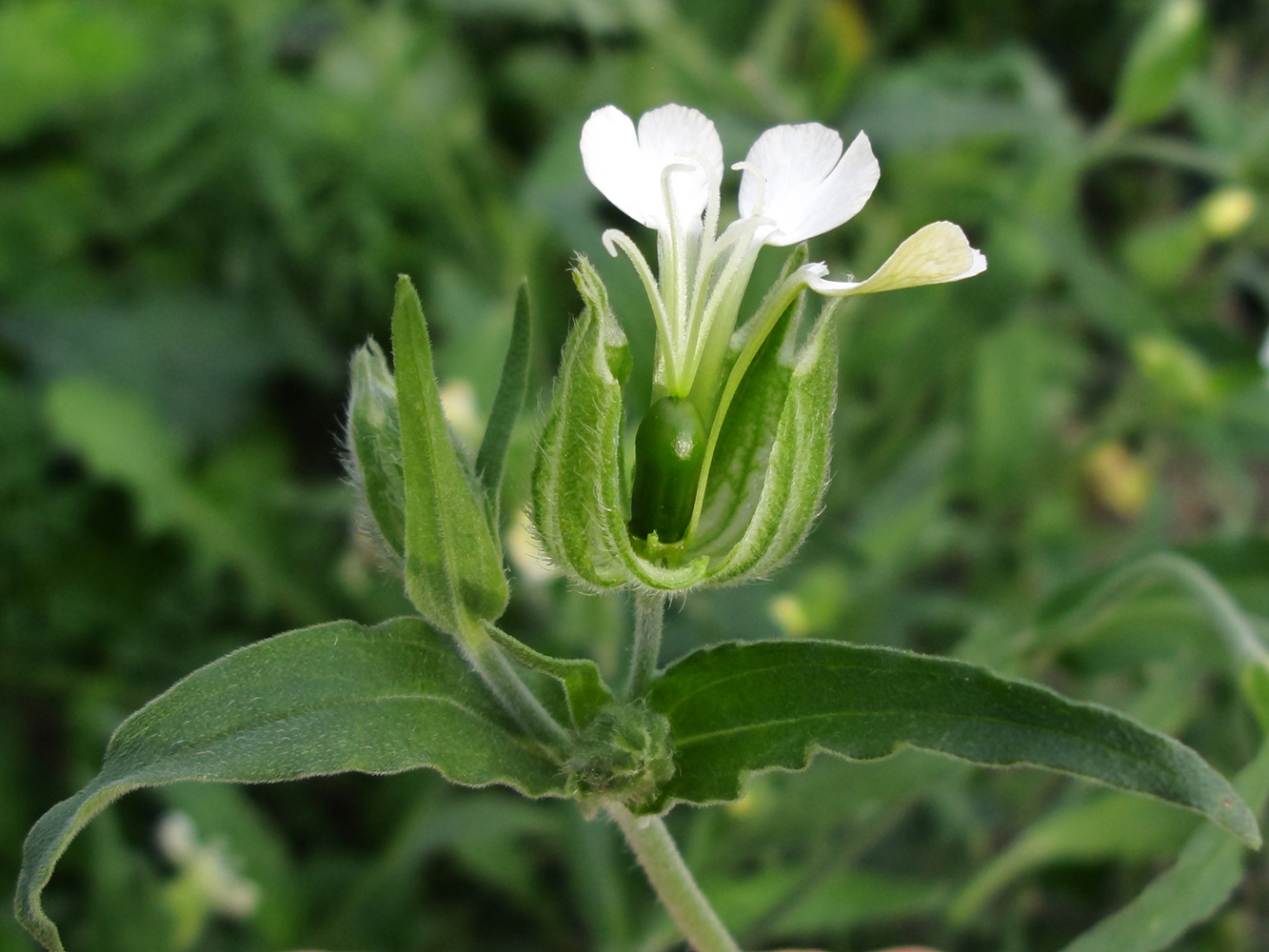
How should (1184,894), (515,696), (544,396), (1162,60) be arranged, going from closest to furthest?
(515,696)
(1184,894)
(544,396)
(1162,60)

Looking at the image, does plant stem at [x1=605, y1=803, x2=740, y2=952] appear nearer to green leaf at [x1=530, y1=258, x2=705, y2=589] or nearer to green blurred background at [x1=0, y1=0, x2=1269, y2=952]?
green leaf at [x1=530, y1=258, x2=705, y2=589]

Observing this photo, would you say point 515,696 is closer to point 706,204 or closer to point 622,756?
point 622,756

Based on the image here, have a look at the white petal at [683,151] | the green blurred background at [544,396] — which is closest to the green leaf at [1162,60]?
the green blurred background at [544,396]

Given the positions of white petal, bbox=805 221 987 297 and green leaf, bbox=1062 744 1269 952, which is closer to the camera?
white petal, bbox=805 221 987 297

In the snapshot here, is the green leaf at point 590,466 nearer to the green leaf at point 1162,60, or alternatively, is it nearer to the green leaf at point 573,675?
the green leaf at point 573,675

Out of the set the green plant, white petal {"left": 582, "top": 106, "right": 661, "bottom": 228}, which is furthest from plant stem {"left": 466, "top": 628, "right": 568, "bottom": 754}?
white petal {"left": 582, "top": 106, "right": 661, "bottom": 228}

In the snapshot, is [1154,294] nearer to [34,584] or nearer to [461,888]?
[461,888]

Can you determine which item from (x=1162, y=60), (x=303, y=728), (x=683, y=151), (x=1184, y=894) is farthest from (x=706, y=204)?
(x=1162, y=60)
